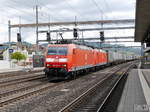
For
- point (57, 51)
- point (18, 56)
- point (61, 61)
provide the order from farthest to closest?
point (18, 56) → point (57, 51) → point (61, 61)

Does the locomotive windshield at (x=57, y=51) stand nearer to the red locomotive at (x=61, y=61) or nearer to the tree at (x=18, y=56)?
the red locomotive at (x=61, y=61)

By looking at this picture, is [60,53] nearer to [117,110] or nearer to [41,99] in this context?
[41,99]

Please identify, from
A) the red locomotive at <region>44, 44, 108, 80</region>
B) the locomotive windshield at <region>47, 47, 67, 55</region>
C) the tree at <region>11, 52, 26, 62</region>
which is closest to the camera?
the red locomotive at <region>44, 44, 108, 80</region>

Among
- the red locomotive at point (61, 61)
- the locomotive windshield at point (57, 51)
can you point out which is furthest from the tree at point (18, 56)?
the locomotive windshield at point (57, 51)

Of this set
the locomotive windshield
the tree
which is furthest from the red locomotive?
the tree

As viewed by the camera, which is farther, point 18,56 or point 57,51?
point 18,56

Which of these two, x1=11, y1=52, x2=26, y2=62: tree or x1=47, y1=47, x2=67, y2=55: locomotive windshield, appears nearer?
x1=47, y1=47, x2=67, y2=55: locomotive windshield

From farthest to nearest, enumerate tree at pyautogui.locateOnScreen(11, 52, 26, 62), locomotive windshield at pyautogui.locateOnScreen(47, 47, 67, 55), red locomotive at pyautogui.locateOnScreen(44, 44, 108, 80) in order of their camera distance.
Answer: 1. tree at pyautogui.locateOnScreen(11, 52, 26, 62)
2. locomotive windshield at pyautogui.locateOnScreen(47, 47, 67, 55)
3. red locomotive at pyautogui.locateOnScreen(44, 44, 108, 80)

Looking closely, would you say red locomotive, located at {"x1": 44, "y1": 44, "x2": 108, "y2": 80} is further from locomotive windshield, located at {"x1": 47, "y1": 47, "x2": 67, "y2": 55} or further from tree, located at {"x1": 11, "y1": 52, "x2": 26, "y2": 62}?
tree, located at {"x1": 11, "y1": 52, "x2": 26, "y2": 62}

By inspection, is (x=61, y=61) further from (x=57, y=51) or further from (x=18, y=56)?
(x=18, y=56)

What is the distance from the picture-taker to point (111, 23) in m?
68.6

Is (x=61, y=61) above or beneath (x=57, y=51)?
beneath

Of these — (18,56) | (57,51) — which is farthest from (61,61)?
(18,56)

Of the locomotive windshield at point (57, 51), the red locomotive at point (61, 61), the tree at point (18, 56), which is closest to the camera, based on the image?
the red locomotive at point (61, 61)
